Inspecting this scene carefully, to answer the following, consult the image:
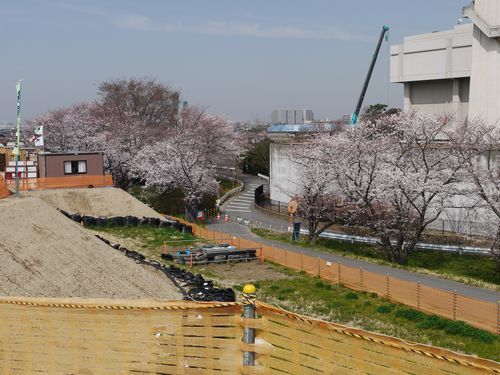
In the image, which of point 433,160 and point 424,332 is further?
point 433,160

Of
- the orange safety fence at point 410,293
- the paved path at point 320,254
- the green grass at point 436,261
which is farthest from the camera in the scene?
the green grass at point 436,261

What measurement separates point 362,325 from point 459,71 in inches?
1392

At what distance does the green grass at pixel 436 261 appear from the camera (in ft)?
83.1

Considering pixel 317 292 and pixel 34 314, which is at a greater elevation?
pixel 34 314

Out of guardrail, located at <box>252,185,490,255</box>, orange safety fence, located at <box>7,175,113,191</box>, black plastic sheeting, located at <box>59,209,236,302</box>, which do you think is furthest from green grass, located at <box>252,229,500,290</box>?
orange safety fence, located at <box>7,175,113,191</box>

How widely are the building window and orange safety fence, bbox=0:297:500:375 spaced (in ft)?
105

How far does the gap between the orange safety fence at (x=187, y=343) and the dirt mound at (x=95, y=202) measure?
2807 centimetres

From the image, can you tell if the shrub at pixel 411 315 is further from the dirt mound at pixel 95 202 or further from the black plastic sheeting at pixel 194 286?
the dirt mound at pixel 95 202

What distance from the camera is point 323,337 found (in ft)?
15.3

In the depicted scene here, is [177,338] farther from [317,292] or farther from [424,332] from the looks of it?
[317,292]

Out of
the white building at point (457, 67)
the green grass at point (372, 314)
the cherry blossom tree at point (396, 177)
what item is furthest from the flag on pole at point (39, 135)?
the white building at point (457, 67)

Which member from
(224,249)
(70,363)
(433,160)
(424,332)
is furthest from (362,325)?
(433,160)

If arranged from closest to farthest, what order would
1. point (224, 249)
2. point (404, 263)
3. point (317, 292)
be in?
1. point (317, 292)
2. point (224, 249)
3. point (404, 263)

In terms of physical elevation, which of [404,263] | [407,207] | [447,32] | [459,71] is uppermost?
[447,32]
